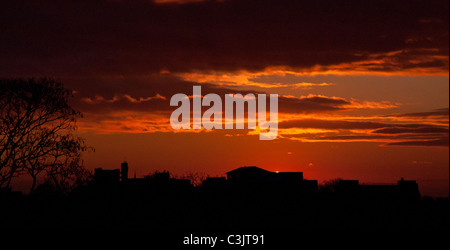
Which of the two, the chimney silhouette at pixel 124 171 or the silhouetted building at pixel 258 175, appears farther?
the silhouetted building at pixel 258 175

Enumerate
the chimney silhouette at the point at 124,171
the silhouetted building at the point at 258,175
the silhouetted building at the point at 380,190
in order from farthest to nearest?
the silhouetted building at the point at 258,175 → the silhouetted building at the point at 380,190 → the chimney silhouette at the point at 124,171

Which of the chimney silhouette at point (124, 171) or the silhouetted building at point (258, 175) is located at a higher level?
the chimney silhouette at point (124, 171)

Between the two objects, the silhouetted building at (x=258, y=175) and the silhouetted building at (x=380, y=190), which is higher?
the silhouetted building at (x=258, y=175)

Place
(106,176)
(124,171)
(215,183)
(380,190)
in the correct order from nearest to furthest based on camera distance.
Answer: (106,176), (124,171), (380,190), (215,183)

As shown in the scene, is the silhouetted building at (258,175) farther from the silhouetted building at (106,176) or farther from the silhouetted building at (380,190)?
the silhouetted building at (106,176)

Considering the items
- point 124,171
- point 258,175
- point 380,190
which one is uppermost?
point 124,171

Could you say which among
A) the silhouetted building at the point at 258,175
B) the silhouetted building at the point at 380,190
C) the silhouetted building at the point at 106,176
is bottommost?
the silhouetted building at the point at 380,190

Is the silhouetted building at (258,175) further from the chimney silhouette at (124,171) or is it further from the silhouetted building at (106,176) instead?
the silhouetted building at (106,176)

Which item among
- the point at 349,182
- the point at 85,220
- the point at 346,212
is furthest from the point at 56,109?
the point at 349,182

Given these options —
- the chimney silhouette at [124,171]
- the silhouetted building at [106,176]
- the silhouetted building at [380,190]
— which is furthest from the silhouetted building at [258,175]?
the silhouetted building at [106,176]

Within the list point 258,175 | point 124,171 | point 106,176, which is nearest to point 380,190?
point 258,175

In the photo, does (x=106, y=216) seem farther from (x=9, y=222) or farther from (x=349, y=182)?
(x=349, y=182)

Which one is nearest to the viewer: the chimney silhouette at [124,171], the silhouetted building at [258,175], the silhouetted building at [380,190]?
the chimney silhouette at [124,171]

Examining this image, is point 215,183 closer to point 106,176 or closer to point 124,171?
point 124,171
